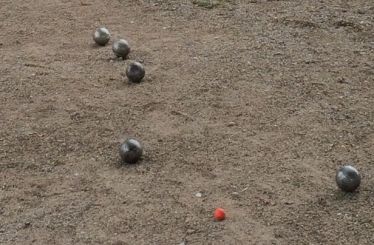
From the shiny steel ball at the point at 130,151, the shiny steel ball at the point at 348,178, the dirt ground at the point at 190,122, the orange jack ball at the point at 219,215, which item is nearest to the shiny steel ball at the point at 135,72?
the dirt ground at the point at 190,122

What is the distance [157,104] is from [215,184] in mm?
1679

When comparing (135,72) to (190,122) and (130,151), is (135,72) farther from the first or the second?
(130,151)

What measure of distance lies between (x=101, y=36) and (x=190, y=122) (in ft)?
7.67

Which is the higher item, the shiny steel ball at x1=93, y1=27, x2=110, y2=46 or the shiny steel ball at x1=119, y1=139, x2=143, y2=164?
the shiny steel ball at x1=119, y1=139, x2=143, y2=164

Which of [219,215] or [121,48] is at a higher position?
[219,215]

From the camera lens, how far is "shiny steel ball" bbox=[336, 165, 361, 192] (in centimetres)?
529

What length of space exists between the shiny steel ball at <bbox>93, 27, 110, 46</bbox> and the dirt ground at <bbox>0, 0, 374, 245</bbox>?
0.11 metres

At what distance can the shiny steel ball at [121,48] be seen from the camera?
26.0 ft

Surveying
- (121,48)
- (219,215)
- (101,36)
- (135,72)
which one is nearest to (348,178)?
(219,215)

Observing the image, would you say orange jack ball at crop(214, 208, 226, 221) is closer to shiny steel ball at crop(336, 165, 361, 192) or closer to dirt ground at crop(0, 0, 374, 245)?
dirt ground at crop(0, 0, 374, 245)

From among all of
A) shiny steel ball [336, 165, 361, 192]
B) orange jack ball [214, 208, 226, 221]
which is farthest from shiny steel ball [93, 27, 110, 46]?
shiny steel ball [336, 165, 361, 192]

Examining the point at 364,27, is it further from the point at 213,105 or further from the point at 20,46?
the point at 20,46

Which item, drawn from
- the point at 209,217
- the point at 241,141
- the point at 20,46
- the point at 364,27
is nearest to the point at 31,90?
the point at 20,46

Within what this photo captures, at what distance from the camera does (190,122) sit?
21.6 ft
